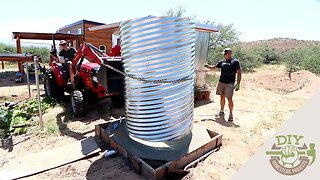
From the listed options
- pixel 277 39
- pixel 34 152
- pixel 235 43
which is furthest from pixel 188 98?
pixel 277 39

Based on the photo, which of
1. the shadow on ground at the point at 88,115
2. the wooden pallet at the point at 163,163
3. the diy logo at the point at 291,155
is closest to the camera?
the diy logo at the point at 291,155

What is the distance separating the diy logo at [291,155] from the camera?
259 cm

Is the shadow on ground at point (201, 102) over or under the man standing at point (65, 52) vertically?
under

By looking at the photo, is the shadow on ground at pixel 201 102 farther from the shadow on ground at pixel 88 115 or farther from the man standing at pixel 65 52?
the man standing at pixel 65 52

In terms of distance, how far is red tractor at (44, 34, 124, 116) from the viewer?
377cm

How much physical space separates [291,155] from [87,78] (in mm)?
4338

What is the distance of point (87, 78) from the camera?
5.45 m

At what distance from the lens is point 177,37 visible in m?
2.96

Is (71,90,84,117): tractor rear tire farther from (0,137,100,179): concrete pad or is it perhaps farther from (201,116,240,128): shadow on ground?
(201,116,240,128): shadow on ground

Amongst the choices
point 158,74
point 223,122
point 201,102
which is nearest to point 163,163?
point 158,74

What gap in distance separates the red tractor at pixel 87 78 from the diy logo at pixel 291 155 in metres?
2.44

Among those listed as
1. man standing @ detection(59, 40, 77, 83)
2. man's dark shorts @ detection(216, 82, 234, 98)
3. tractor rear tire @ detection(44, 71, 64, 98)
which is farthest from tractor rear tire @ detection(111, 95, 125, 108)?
man's dark shorts @ detection(216, 82, 234, 98)

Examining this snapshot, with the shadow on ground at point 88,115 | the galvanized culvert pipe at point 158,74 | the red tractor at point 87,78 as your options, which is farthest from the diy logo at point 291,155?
the shadow on ground at point 88,115

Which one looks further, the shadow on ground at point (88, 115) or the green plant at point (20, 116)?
the green plant at point (20, 116)
